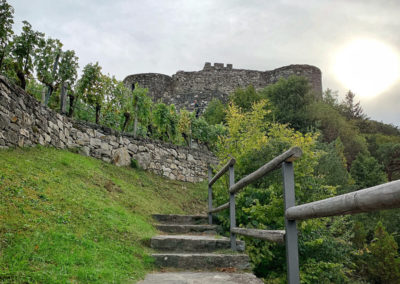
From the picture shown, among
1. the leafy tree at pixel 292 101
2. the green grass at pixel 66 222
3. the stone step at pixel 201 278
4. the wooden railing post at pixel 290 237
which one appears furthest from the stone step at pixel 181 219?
the leafy tree at pixel 292 101

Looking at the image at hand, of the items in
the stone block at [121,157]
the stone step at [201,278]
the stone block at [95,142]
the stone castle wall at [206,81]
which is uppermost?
the stone castle wall at [206,81]

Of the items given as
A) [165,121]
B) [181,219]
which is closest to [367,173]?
[165,121]

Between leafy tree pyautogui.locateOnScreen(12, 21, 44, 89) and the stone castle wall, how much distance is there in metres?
14.2

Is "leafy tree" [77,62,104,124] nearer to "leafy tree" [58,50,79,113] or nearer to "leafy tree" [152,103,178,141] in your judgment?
"leafy tree" [58,50,79,113]

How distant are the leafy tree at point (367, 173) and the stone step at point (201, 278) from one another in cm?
1222

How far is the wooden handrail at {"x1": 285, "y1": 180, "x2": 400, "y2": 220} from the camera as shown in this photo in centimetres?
105

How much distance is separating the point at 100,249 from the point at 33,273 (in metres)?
0.93

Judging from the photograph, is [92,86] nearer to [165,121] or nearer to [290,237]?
[165,121]

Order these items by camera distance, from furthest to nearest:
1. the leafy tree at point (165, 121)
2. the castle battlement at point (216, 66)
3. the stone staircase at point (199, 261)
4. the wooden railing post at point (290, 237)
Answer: the castle battlement at point (216, 66) < the leafy tree at point (165, 121) < the stone staircase at point (199, 261) < the wooden railing post at point (290, 237)

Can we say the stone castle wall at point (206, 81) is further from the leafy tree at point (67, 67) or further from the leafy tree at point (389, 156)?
the leafy tree at point (67, 67)

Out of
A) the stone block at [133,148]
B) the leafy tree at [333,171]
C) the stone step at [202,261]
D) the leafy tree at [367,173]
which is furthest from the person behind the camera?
the leafy tree at [367,173]

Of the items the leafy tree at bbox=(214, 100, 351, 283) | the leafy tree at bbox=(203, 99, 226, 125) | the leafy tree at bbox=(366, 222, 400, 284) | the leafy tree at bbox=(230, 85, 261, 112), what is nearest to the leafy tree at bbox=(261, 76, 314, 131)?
the leafy tree at bbox=(230, 85, 261, 112)

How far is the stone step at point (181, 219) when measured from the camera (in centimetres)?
552

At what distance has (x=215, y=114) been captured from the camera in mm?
16734
